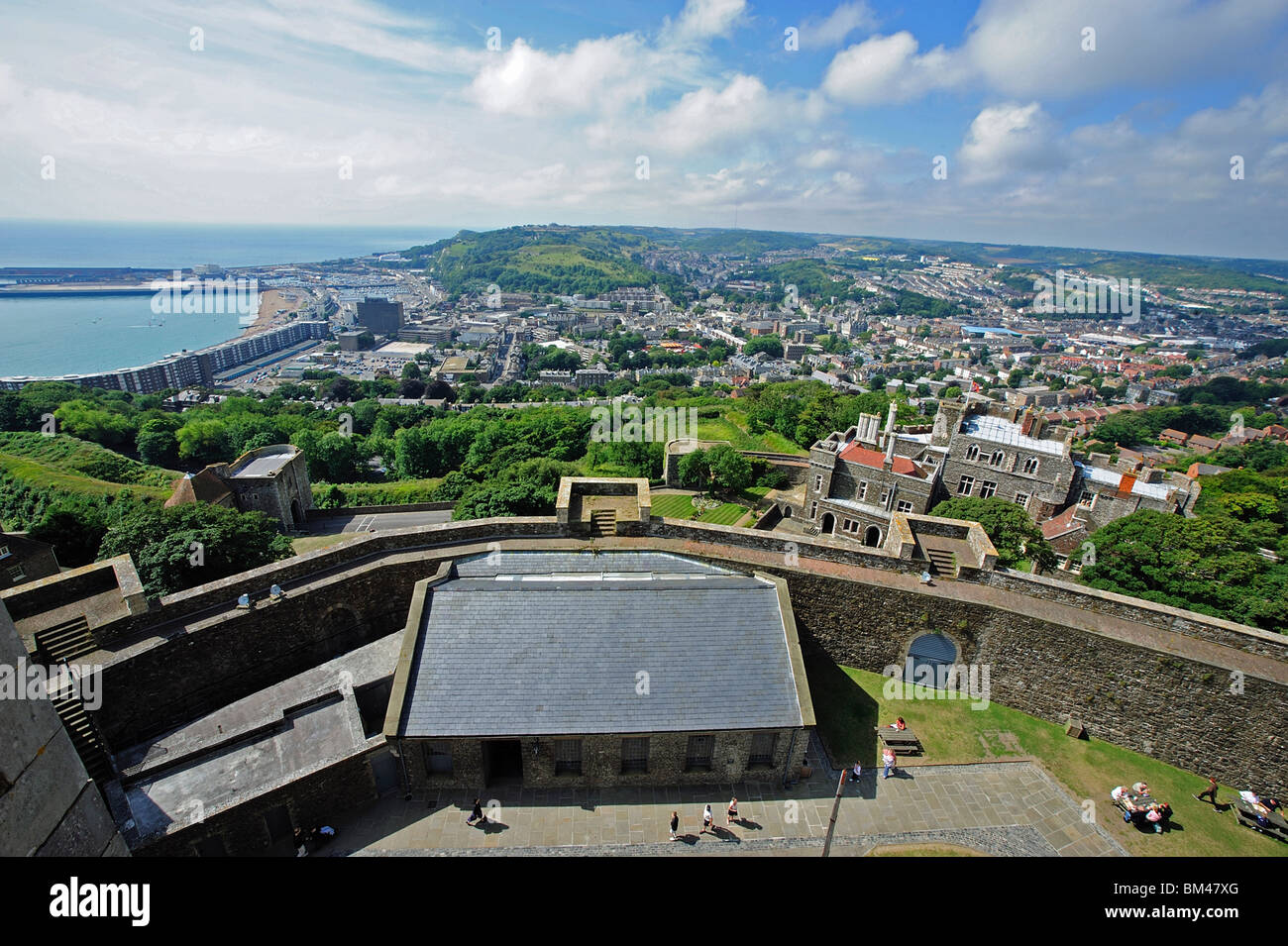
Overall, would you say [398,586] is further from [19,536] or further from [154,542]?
[19,536]

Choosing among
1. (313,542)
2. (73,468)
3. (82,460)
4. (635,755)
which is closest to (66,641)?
(635,755)

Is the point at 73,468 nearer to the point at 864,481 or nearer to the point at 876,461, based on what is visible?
the point at 864,481

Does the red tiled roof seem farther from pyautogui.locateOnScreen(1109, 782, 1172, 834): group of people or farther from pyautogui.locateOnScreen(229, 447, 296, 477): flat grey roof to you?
pyautogui.locateOnScreen(229, 447, 296, 477): flat grey roof

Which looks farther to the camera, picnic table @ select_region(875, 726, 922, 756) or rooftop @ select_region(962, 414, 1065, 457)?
rooftop @ select_region(962, 414, 1065, 457)

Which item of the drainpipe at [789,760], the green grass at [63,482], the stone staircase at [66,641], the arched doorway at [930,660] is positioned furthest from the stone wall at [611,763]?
the green grass at [63,482]

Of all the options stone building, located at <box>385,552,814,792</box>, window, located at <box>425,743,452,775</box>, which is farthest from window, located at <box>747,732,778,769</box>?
window, located at <box>425,743,452,775</box>

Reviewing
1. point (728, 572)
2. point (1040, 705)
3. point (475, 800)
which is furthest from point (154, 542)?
point (1040, 705)
